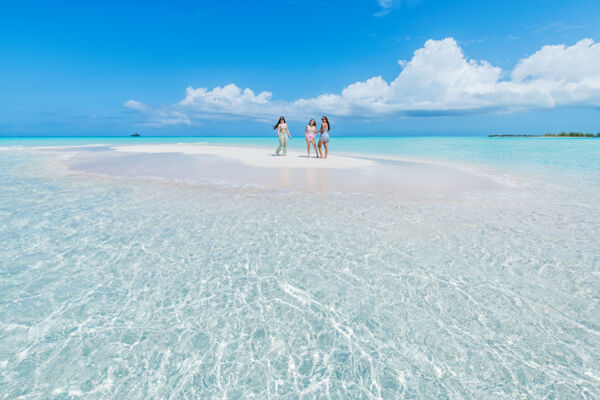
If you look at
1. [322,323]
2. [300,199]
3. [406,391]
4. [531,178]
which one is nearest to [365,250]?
[322,323]

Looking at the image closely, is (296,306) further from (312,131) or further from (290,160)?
(312,131)

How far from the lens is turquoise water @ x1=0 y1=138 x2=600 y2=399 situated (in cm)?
226

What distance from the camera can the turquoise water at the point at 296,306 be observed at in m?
2.26

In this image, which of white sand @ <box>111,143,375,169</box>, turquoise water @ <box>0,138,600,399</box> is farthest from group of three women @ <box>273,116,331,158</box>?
turquoise water @ <box>0,138,600,399</box>

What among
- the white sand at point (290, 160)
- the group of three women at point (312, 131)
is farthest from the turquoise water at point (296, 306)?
the group of three women at point (312, 131)

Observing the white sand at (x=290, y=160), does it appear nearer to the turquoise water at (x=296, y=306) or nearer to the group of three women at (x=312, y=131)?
the group of three women at (x=312, y=131)

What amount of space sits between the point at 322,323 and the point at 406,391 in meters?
0.95

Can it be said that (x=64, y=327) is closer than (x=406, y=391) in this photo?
No

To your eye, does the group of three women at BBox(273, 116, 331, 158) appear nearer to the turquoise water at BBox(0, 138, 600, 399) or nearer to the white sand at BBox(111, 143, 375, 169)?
the white sand at BBox(111, 143, 375, 169)

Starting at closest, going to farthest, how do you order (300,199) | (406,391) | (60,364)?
(406,391) → (60,364) → (300,199)

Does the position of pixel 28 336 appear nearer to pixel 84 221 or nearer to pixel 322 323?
pixel 322 323

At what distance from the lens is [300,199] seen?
302 inches

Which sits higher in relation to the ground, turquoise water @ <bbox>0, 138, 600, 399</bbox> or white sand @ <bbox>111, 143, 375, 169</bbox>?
white sand @ <bbox>111, 143, 375, 169</bbox>

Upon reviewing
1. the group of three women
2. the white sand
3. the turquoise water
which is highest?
the group of three women
